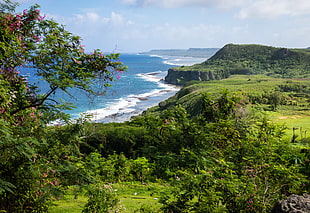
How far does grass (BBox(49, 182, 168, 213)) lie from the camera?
7.72 metres

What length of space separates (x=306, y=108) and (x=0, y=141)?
7188 centimetres

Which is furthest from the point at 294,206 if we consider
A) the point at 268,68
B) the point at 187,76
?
the point at 268,68

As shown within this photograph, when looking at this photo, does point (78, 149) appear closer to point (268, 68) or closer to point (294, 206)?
point (294, 206)

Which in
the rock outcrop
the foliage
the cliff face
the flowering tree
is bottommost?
the cliff face

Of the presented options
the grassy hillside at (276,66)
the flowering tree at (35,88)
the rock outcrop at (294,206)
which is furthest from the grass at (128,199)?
the grassy hillside at (276,66)

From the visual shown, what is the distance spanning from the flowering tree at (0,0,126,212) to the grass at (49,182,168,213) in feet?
4.29

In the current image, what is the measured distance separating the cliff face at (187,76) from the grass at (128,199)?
135 meters

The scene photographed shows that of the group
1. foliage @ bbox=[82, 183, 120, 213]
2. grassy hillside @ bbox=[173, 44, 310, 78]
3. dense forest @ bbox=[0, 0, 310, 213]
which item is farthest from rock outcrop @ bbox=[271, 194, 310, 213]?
grassy hillside @ bbox=[173, 44, 310, 78]

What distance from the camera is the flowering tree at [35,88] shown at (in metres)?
5.29

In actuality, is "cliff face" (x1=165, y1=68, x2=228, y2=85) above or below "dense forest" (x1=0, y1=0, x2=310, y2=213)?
below

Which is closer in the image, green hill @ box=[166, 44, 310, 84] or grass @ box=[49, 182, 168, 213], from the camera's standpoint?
grass @ box=[49, 182, 168, 213]

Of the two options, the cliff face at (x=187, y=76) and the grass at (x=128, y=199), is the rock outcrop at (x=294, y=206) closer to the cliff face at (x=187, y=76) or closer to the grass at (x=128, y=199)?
the grass at (x=128, y=199)

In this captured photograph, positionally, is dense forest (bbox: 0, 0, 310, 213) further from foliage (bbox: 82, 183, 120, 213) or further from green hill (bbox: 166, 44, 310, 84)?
green hill (bbox: 166, 44, 310, 84)

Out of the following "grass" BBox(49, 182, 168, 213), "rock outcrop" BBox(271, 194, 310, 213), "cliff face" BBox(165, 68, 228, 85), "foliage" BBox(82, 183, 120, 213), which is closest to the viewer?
"rock outcrop" BBox(271, 194, 310, 213)
